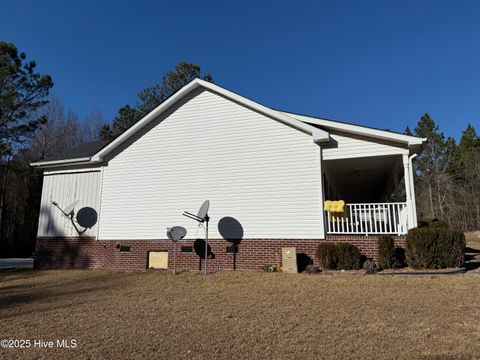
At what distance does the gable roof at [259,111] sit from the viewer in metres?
10.2

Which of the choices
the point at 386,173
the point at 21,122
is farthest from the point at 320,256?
the point at 21,122

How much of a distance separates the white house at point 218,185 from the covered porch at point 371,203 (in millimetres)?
52

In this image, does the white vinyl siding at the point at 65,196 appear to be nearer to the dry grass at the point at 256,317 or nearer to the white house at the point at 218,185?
the white house at the point at 218,185

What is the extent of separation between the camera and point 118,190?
41.5 ft

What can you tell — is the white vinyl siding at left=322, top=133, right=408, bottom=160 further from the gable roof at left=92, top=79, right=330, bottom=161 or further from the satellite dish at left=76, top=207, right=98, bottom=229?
the satellite dish at left=76, top=207, right=98, bottom=229

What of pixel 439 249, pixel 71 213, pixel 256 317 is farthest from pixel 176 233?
pixel 439 249

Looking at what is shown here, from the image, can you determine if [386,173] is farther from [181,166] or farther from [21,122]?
[21,122]

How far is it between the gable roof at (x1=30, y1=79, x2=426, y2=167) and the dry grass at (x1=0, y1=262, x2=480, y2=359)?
14.2 feet

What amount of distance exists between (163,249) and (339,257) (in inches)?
234

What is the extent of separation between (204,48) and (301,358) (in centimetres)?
1982

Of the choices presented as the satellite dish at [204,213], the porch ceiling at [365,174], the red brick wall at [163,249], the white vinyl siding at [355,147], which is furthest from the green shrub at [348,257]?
the satellite dish at [204,213]

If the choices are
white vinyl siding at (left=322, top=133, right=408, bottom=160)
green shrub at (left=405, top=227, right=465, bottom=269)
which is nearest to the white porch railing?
green shrub at (left=405, top=227, right=465, bottom=269)

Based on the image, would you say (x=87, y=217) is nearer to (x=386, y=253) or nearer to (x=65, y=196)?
(x=65, y=196)

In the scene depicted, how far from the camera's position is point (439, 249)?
8570mm
